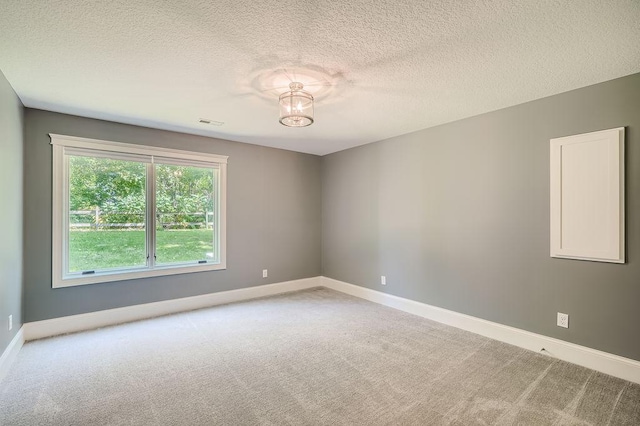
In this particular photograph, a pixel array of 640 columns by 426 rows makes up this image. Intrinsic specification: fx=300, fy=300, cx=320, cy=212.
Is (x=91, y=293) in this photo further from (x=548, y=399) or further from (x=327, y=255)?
(x=548, y=399)

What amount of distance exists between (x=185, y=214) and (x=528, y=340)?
174 inches

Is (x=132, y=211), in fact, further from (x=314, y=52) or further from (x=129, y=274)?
(x=314, y=52)

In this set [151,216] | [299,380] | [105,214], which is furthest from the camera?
[151,216]

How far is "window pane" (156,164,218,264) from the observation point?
4129 millimetres

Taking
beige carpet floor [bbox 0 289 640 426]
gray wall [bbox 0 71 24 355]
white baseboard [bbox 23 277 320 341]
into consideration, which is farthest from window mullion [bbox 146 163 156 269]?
gray wall [bbox 0 71 24 355]

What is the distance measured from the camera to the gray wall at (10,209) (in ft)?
8.23

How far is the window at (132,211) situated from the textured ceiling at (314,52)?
2.38 ft

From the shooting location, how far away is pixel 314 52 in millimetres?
2115

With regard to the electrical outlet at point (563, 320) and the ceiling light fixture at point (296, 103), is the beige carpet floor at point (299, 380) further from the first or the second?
the ceiling light fixture at point (296, 103)

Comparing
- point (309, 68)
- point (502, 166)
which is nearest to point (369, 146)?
point (502, 166)

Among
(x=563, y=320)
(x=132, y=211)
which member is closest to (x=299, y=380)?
(x=563, y=320)

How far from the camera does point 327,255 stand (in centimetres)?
557

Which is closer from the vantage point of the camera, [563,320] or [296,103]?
[296,103]

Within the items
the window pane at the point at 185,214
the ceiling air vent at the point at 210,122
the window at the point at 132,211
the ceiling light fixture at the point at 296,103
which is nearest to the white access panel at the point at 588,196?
the ceiling light fixture at the point at 296,103
